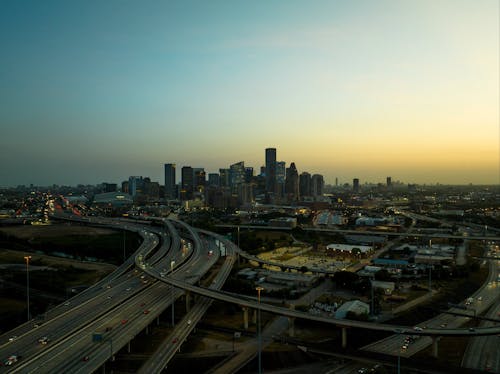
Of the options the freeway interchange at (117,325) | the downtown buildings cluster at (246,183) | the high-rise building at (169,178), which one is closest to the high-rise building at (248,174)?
the downtown buildings cluster at (246,183)

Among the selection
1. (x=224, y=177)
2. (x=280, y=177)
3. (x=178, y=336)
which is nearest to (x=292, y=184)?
(x=280, y=177)

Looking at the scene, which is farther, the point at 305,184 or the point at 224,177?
the point at 224,177

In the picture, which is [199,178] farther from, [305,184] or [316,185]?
[316,185]

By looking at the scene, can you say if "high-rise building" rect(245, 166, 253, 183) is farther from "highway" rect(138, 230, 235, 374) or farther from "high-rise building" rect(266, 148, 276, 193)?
"highway" rect(138, 230, 235, 374)

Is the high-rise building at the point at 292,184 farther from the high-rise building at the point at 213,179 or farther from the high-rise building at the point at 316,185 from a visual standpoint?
the high-rise building at the point at 213,179

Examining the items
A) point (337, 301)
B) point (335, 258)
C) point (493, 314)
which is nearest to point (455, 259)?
point (335, 258)

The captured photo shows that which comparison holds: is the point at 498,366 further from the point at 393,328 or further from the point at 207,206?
the point at 207,206
